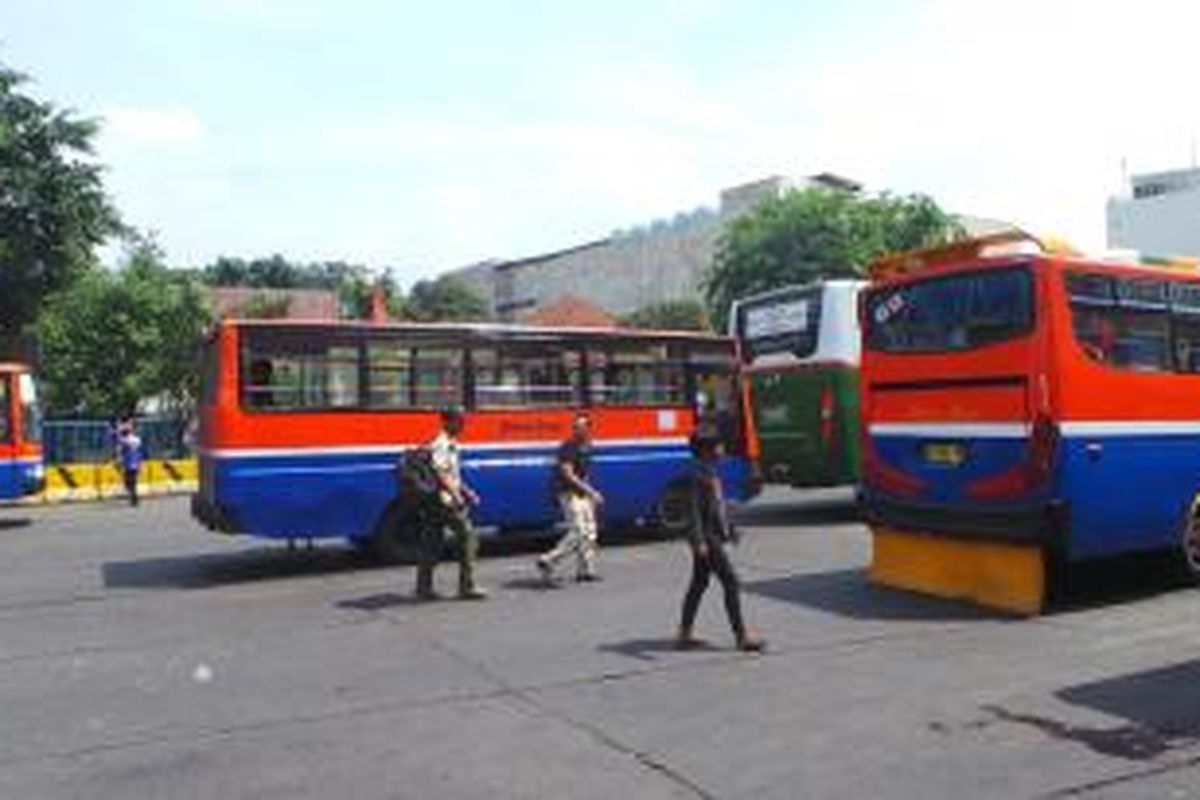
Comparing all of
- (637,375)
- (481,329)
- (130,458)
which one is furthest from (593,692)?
(130,458)

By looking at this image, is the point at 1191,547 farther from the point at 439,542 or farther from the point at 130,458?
the point at 130,458

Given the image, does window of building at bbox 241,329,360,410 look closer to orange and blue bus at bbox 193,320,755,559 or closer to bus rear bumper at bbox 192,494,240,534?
orange and blue bus at bbox 193,320,755,559

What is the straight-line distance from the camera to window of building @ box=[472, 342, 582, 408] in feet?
58.3

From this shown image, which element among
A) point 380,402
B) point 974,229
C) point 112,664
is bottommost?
point 112,664

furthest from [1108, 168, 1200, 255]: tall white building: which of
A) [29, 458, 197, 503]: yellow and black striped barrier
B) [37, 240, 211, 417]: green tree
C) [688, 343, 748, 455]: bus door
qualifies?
[688, 343, 748, 455]: bus door

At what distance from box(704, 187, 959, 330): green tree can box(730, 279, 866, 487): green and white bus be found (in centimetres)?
3762

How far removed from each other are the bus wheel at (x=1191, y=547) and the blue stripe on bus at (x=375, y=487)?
264 inches

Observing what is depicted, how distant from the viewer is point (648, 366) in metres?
19.1

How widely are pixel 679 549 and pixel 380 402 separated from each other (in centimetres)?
383

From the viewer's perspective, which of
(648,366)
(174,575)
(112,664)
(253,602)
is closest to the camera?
(112,664)

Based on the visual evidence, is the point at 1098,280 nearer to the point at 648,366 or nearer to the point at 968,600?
the point at 968,600

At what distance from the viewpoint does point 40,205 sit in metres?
42.8

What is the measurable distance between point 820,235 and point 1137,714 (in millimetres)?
51778

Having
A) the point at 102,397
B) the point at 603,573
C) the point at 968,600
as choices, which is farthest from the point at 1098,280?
the point at 102,397
